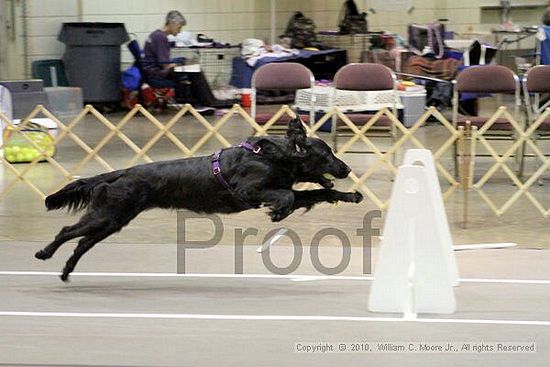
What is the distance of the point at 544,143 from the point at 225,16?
6315 millimetres

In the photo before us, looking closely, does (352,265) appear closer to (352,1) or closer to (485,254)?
(485,254)

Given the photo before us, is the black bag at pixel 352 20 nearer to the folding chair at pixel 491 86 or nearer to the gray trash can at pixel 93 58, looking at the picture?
the gray trash can at pixel 93 58

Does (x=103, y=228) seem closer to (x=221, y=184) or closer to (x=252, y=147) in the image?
(x=221, y=184)

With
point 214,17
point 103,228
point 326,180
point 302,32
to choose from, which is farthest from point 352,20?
point 103,228

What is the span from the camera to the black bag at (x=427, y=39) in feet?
42.3

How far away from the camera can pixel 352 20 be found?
14523mm

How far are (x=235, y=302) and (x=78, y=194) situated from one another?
1.11 metres

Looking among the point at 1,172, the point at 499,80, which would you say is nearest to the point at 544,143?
the point at 499,80

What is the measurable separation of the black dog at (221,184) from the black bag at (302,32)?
30.2ft

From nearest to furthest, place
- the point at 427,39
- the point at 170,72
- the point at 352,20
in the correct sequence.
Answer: the point at 427,39
the point at 170,72
the point at 352,20

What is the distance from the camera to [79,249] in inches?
210
